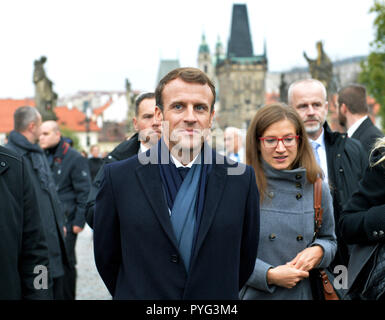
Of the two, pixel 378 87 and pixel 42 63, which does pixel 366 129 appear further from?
pixel 378 87

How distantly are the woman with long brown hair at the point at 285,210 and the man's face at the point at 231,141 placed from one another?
537 centimetres

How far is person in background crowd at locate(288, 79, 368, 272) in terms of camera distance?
4.77 metres

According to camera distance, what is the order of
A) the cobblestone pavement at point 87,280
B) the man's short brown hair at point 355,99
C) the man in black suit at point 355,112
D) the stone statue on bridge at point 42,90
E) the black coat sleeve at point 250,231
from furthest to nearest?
the stone statue on bridge at point 42,90 → the cobblestone pavement at point 87,280 → the man's short brown hair at point 355,99 → the man in black suit at point 355,112 → the black coat sleeve at point 250,231

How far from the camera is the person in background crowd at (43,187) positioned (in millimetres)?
6316

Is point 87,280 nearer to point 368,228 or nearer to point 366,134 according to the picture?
point 366,134

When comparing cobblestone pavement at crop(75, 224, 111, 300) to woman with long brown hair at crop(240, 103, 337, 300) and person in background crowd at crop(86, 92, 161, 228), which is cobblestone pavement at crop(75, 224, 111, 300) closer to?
person in background crowd at crop(86, 92, 161, 228)

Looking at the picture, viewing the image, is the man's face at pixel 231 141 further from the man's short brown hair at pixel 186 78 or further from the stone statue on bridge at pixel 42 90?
the stone statue on bridge at pixel 42 90

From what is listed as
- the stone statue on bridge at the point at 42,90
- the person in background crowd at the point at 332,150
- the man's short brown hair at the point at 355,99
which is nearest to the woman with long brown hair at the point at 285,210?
the person in background crowd at the point at 332,150

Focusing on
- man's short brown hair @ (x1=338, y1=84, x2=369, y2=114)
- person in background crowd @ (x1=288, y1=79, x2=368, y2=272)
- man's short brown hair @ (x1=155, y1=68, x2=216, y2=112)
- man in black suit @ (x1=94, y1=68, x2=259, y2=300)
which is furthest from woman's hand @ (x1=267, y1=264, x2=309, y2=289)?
man's short brown hair @ (x1=338, y1=84, x2=369, y2=114)

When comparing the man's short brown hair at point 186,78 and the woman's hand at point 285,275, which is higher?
the man's short brown hair at point 186,78

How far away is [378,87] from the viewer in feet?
103

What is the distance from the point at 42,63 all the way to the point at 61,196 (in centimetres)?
1475

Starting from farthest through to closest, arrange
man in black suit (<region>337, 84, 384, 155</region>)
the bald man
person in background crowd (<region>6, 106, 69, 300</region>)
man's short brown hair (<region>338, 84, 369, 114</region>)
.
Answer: the bald man
person in background crowd (<region>6, 106, 69, 300</region>)
man's short brown hair (<region>338, 84, 369, 114</region>)
man in black suit (<region>337, 84, 384, 155</region>)

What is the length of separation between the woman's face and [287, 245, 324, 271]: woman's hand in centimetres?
58
